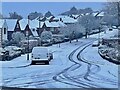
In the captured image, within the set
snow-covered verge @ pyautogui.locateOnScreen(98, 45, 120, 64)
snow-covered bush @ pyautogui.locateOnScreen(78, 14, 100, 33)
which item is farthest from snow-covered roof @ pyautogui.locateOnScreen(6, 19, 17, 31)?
snow-covered verge @ pyautogui.locateOnScreen(98, 45, 120, 64)

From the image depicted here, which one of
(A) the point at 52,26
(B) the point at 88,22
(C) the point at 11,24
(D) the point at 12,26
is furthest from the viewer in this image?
(B) the point at 88,22

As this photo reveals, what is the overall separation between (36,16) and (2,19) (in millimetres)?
39050

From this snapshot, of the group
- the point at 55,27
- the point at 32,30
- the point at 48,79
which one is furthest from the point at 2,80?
the point at 55,27

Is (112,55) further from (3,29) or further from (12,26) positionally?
(12,26)

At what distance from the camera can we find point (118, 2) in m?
38.6

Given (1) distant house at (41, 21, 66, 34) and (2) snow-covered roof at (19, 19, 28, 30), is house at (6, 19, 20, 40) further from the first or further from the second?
(1) distant house at (41, 21, 66, 34)

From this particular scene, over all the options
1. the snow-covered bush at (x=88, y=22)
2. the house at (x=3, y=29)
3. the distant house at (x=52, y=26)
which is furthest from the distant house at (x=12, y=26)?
the snow-covered bush at (x=88, y=22)

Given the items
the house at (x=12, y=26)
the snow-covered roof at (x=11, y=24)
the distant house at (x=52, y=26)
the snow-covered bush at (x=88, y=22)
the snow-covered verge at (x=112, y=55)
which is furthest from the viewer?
the snow-covered bush at (x=88, y=22)

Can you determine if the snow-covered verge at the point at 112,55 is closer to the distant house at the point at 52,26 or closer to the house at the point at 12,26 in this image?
the house at the point at 12,26

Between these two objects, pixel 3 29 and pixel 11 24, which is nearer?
pixel 3 29

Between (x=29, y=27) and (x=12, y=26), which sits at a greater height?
(x=12, y=26)

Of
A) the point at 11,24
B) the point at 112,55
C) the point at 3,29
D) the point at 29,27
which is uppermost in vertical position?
the point at 11,24

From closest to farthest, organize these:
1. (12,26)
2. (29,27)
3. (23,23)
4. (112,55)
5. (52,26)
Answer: (112,55), (12,26), (29,27), (23,23), (52,26)

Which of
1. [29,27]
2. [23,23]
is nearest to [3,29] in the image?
[29,27]
